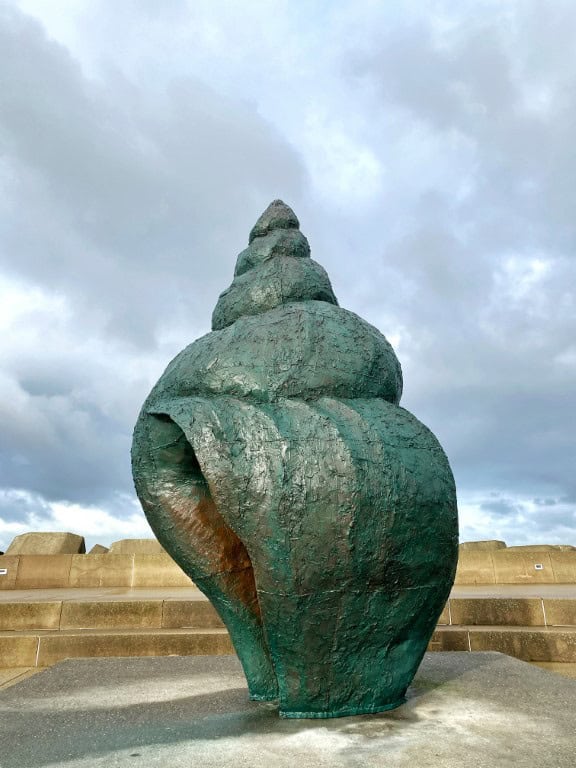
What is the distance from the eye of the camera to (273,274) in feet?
14.3

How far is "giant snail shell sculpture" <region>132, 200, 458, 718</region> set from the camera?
3225mm

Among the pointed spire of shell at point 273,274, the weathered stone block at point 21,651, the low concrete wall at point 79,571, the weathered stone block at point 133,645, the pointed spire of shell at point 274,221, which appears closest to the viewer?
the pointed spire of shell at point 273,274

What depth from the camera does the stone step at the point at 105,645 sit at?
21.6ft

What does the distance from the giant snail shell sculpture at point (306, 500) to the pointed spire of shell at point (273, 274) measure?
8.8 inches

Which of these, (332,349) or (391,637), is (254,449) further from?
(391,637)

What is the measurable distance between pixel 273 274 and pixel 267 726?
2.81 meters

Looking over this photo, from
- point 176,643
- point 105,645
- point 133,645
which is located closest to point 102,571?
point 105,645

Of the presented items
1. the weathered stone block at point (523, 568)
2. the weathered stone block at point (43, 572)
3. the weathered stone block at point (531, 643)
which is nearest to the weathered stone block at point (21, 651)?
the weathered stone block at point (531, 643)

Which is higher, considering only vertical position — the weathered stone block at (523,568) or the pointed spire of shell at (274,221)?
the pointed spire of shell at (274,221)

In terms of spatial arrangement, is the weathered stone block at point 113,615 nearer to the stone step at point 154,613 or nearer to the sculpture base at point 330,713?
the stone step at point 154,613

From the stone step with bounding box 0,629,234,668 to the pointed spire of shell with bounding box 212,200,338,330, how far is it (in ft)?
12.3

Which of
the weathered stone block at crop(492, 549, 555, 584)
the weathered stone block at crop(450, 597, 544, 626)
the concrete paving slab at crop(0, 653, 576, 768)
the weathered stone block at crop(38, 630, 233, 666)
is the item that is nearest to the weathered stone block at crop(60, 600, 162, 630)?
the weathered stone block at crop(38, 630, 233, 666)

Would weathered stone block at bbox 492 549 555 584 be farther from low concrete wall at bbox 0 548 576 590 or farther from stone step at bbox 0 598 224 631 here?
stone step at bbox 0 598 224 631

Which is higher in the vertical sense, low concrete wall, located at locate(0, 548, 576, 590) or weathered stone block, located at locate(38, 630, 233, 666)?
low concrete wall, located at locate(0, 548, 576, 590)
